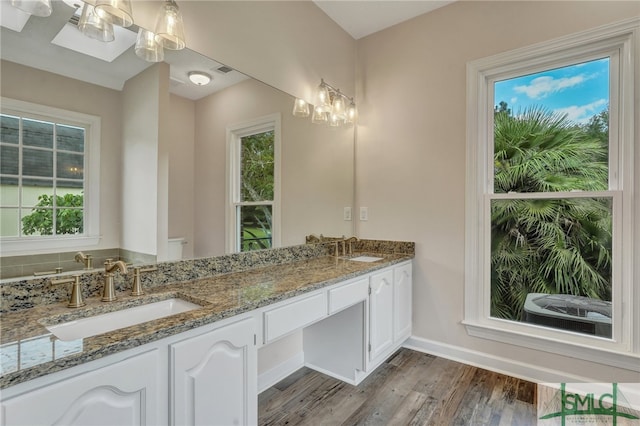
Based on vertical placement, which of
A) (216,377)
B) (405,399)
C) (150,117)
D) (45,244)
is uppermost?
(150,117)

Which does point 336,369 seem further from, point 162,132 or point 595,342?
point 162,132

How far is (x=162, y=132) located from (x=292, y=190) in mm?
994

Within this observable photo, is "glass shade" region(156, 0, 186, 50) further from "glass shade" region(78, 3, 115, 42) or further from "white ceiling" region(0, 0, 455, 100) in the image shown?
"glass shade" region(78, 3, 115, 42)

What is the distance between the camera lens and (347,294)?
1.89 meters

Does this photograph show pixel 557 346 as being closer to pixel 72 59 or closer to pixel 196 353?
pixel 196 353

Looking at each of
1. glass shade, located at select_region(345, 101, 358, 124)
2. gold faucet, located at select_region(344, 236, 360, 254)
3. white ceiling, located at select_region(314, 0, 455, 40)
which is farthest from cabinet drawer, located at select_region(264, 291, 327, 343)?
white ceiling, located at select_region(314, 0, 455, 40)

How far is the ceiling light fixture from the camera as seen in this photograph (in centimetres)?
170

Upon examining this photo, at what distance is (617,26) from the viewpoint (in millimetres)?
1876

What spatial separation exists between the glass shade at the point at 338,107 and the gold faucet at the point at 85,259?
1.93m

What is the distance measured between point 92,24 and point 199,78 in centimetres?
53

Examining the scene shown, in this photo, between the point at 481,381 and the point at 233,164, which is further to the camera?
the point at 481,381

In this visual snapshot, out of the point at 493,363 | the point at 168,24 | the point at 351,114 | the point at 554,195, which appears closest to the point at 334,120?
the point at 351,114

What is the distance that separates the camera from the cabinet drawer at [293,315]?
1.41 metres

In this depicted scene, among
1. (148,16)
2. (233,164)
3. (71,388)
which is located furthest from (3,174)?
(233,164)
